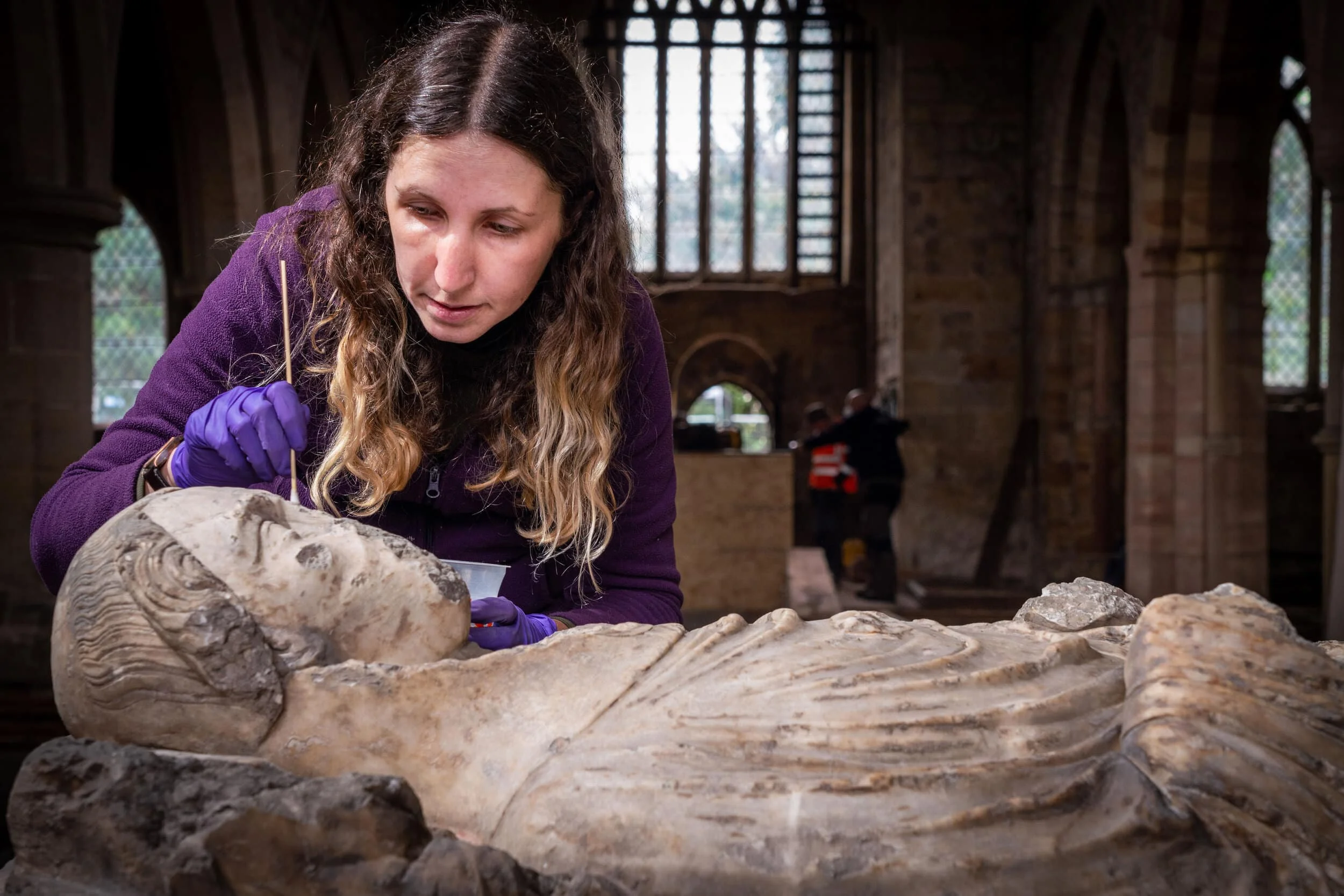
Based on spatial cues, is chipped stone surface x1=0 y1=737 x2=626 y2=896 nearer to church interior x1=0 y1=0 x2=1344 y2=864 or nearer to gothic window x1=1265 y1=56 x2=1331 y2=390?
church interior x1=0 y1=0 x2=1344 y2=864

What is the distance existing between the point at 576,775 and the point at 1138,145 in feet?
27.2

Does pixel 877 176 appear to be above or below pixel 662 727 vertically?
above

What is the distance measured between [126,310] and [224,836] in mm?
14024

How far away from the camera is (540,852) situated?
139 centimetres

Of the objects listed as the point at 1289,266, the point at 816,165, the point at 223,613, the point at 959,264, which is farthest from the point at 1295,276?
the point at 223,613

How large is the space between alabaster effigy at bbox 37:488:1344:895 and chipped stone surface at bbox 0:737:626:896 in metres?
0.09

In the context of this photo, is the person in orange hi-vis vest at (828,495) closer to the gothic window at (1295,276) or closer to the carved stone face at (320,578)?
the gothic window at (1295,276)

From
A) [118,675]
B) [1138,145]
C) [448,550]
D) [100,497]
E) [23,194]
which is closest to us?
[118,675]

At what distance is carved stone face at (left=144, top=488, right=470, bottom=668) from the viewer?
1.56 m

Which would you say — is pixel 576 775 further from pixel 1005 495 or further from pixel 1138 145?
pixel 1005 495

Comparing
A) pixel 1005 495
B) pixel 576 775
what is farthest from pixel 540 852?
pixel 1005 495

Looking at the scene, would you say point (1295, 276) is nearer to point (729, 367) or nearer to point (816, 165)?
point (816, 165)

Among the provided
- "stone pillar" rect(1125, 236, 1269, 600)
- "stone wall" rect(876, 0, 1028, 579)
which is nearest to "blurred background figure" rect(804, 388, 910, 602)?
"stone wall" rect(876, 0, 1028, 579)

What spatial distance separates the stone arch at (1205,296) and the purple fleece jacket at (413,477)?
6.64 meters
